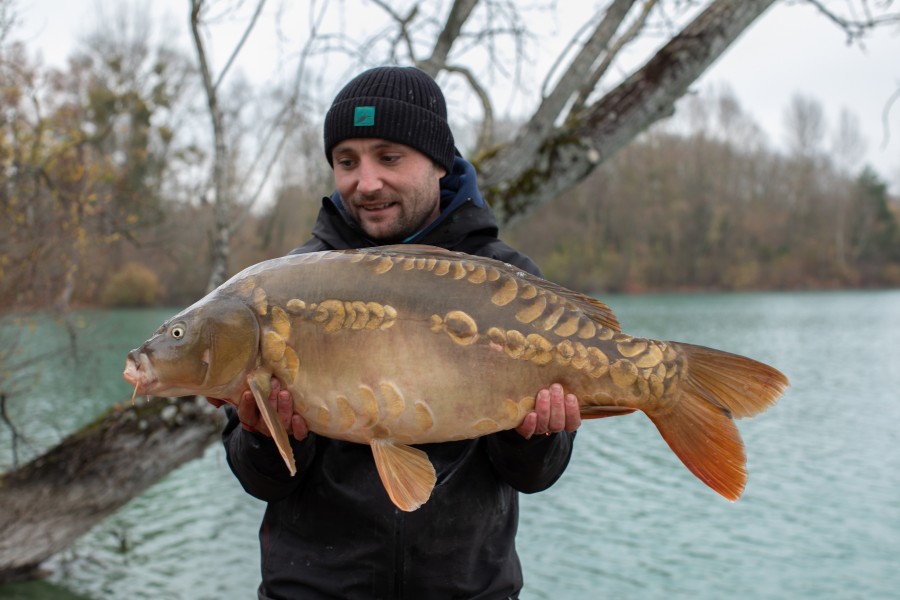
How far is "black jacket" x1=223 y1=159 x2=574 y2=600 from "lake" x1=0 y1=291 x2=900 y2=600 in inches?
203

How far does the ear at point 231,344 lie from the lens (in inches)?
88.0

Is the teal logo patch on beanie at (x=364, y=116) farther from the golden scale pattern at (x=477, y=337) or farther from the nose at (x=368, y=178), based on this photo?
the golden scale pattern at (x=477, y=337)

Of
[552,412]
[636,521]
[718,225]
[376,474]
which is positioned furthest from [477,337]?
[718,225]

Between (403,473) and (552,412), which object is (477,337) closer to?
(552,412)

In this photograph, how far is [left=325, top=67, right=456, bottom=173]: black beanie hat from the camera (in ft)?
8.82

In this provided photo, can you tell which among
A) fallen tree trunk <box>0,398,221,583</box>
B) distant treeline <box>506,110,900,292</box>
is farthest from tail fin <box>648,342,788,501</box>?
distant treeline <box>506,110,900,292</box>

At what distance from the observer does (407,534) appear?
7.84ft

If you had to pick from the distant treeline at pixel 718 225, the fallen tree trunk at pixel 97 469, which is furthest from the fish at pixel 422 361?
the distant treeline at pixel 718 225

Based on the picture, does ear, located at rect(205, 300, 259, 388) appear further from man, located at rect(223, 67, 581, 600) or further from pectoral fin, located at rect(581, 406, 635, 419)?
pectoral fin, located at rect(581, 406, 635, 419)

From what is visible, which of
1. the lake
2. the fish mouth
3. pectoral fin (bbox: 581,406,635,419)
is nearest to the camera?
the fish mouth

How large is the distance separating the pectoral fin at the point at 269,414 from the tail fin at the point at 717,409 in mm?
1070

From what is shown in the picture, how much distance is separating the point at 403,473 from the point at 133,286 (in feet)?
99.1

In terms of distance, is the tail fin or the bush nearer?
the tail fin

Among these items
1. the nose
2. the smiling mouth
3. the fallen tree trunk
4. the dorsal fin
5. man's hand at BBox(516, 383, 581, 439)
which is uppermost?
the nose
